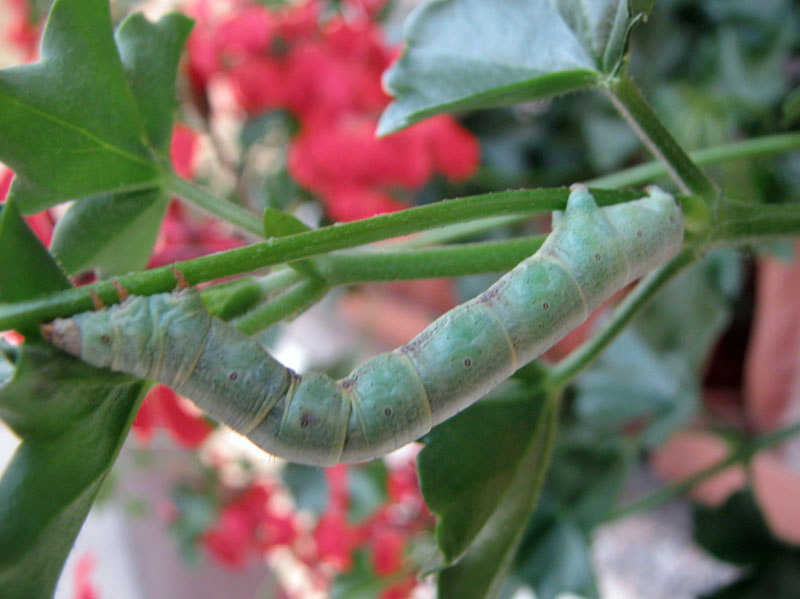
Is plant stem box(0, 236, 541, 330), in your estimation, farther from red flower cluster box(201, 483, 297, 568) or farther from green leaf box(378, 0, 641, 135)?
red flower cluster box(201, 483, 297, 568)

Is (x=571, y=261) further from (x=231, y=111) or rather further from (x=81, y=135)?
(x=231, y=111)

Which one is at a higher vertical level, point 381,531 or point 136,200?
point 136,200

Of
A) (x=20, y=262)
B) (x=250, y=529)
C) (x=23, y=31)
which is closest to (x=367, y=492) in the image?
(x=250, y=529)

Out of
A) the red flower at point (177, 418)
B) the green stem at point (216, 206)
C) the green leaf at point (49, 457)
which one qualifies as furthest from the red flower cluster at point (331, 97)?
the green leaf at point (49, 457)

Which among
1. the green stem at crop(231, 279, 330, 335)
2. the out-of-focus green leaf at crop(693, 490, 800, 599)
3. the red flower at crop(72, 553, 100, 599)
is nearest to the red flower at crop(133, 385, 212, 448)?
the red flower at crop(72, 553, 100, 599)

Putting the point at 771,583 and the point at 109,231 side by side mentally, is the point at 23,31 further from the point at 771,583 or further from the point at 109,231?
the point at 771,583
